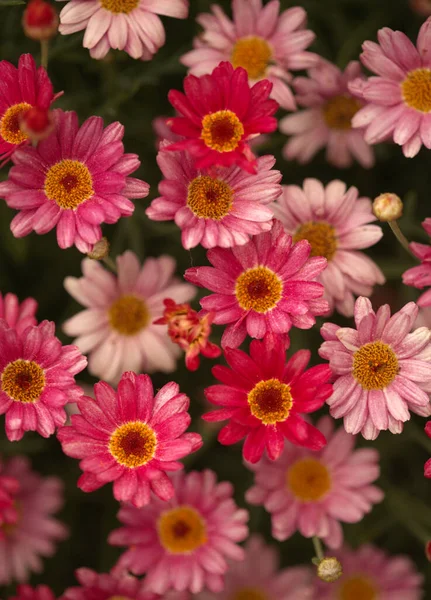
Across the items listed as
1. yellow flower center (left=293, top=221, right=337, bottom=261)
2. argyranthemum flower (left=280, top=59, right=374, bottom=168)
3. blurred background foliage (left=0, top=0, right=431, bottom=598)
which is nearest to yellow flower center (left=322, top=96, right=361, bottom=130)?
argyranthemum flower (left=280, top=59, right=374, bottom=168)

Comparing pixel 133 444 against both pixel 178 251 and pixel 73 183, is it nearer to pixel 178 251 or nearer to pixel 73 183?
pixel 73 183

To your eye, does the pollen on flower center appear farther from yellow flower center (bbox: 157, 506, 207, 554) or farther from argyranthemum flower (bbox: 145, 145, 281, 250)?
yellow flower center (bbox: 157, 506, 207, 554)

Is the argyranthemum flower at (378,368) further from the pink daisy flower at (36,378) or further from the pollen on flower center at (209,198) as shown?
Answer: the pink daisy flower at (36,378)

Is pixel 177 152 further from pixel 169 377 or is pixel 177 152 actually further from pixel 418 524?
pixel 418 524

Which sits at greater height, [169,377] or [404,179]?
[404,179]

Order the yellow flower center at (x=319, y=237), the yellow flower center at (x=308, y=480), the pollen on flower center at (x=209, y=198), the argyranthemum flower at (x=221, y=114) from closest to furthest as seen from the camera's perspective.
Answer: the argyranthemum flower at (x=221, y=114) < the pollen on flower center at (x=209, y=198) < the yellow flower center at (x=319, y=237) < the yellow flower center at (x=308, y=480)

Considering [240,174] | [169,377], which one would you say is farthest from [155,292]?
[240,174]

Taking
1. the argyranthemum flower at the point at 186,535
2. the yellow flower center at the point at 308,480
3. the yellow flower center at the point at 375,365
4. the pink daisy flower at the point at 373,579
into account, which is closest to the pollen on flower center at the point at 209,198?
the yellow flower center at the point at 375,365
